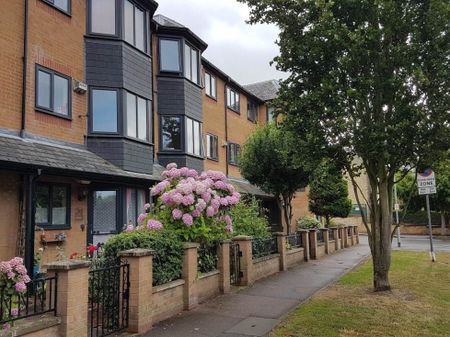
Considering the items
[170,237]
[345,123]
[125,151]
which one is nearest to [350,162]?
[345,123]

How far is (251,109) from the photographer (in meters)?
29.9

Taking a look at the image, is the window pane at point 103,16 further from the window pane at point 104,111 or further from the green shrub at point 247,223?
the green shrub at point 247,223

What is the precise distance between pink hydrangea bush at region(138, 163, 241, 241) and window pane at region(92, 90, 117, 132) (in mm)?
3938

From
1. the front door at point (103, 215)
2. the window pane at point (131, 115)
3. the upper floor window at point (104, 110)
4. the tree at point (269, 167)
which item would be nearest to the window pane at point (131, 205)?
the front door at point (103, 215)

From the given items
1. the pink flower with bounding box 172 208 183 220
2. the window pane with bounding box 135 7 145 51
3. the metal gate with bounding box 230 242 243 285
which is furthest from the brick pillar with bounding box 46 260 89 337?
the window pane with bounding box 135 7 145 51

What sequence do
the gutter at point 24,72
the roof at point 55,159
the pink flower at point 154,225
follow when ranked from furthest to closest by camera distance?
the gutter at point 24,72 < the roof at point 55,159 < the pink flower at point 154,225

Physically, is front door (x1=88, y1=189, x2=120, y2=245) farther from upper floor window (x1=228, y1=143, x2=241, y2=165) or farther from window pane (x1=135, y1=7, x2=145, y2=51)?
upper floor window (x1=228, y1=143, x2=241, y2=165)

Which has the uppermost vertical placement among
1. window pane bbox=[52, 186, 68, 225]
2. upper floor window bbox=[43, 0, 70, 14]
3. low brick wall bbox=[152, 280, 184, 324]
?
upper floor window bbox=[43, 0, 70, 14]

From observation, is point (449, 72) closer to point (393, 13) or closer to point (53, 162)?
point (393, 13)

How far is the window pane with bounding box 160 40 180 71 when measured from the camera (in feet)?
60.3

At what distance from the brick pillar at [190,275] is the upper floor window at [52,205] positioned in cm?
461

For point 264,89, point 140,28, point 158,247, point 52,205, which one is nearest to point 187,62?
point 140,28

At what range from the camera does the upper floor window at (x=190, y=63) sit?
18828 millimetres

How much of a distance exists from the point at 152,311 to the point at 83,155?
652 centimetres
